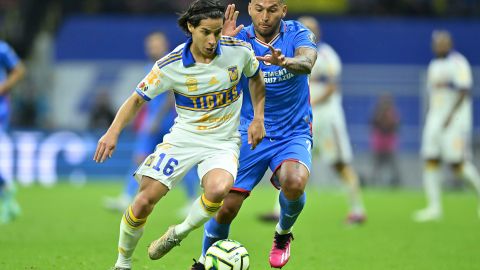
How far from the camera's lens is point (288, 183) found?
7.53 metres

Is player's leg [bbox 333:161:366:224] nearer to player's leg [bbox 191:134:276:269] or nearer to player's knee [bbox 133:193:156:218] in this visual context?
player's leg [bbox 191:134:276:269]

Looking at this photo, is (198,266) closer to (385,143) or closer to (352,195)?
(352,195)

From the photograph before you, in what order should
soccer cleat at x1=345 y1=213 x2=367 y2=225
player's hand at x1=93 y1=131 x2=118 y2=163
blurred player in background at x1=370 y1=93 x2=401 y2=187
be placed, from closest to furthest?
player's hand at x1=93 y1=131 x2=118 y2=163
soccer cleat at x1=345 y1=213 x2=367 y2=225
blurred player in background at x1=370 y1=93 x2=401 y2=187

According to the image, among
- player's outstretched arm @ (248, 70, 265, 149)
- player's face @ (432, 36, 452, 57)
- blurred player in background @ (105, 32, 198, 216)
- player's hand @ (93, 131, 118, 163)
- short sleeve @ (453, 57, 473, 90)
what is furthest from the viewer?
player's face @ (432, 36, 452, 57)

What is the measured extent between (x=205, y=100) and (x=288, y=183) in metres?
1.04

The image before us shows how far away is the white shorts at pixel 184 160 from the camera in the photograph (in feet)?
23.2

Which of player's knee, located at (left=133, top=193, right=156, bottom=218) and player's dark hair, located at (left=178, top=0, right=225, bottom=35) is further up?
player's dark hair, located at (left=178, top=0, right=225, bottom=35)

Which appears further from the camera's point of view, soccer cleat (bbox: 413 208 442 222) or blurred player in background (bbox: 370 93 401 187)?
blurred player in background (bbox: 370 93 401 187)

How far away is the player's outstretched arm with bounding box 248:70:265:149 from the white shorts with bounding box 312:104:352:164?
6.01 m

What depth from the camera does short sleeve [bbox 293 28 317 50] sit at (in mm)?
7734

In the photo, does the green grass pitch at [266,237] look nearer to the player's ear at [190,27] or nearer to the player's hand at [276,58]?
the player's hand at [276,58]

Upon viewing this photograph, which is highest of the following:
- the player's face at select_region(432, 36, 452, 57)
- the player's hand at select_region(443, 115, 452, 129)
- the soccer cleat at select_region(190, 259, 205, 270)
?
the soccer cleat at select_region(190, 259, 205, 270)


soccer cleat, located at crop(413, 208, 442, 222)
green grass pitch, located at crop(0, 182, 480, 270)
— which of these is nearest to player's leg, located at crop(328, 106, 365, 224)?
green grass pitch, located at crop(0, 182, 480, 270)

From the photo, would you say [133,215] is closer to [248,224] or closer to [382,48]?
[248,224]
